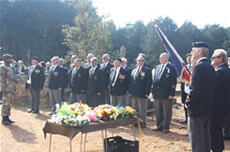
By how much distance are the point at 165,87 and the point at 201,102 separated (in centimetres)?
304

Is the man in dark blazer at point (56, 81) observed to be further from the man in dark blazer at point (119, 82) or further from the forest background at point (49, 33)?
the forest background at point (49, 33)

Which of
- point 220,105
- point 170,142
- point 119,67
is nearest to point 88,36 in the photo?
point 119,67

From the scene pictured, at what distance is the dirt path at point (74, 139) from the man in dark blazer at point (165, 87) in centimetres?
61

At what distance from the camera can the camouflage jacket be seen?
7.78m

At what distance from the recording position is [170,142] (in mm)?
6332

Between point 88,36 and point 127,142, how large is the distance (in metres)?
12.4

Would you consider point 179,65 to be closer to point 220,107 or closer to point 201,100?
point 220,107

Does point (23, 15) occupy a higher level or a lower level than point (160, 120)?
higher

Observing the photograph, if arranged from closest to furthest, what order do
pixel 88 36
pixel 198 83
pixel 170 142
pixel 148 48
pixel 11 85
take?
1. pixel 198 83
2. pixel 170 142
3. pixel 11 85
4. pixel 88 36
5. pixel 148 48

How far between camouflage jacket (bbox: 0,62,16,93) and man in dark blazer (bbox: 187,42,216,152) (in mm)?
5958

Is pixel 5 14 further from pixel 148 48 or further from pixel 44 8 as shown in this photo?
pixel 148 48

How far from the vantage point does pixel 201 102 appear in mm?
4027

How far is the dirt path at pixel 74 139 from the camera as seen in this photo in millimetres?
5812

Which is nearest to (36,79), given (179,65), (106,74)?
(106,74)
